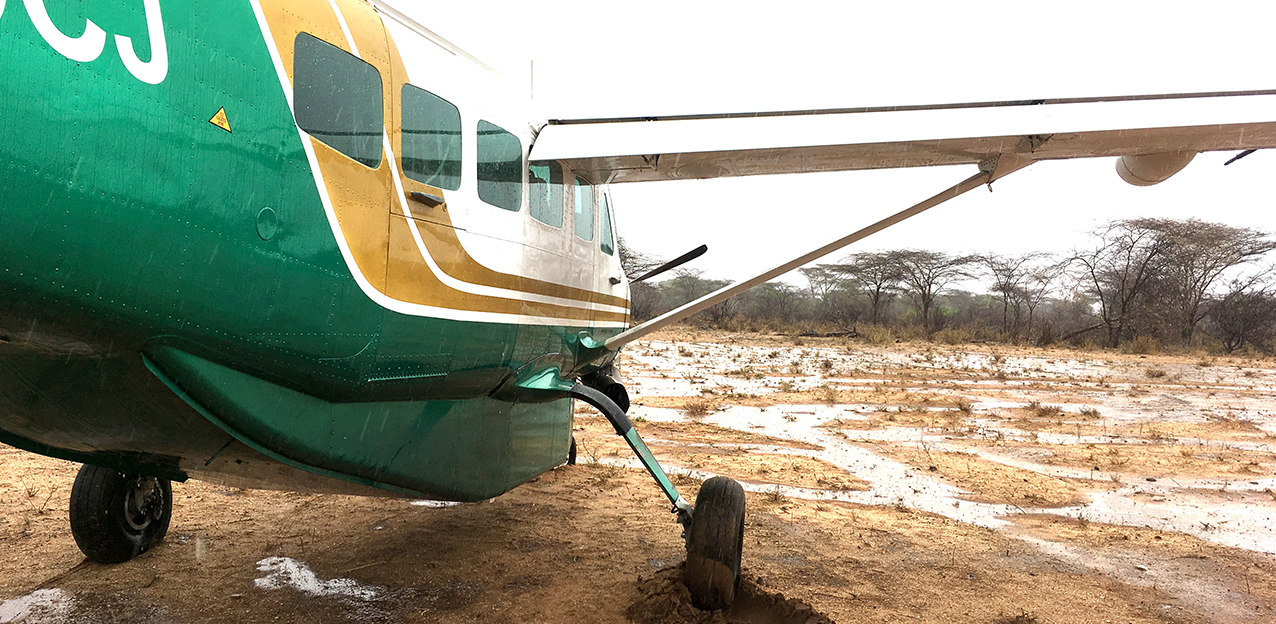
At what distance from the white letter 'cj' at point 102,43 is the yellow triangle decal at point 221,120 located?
0.17m

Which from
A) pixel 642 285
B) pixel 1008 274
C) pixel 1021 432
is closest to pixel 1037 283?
pixel 1008 274

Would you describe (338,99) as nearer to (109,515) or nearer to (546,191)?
(546,191)

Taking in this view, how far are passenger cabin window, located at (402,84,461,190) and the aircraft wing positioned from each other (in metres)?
0.81

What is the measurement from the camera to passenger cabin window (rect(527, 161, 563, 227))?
390 centimetres

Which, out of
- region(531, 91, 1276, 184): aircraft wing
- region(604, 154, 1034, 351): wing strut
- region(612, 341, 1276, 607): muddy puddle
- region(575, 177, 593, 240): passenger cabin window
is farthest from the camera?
region(612, 341, 1276, 607): muddy puddle

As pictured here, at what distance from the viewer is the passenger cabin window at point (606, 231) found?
555 centimetres

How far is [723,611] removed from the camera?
393 centimetres

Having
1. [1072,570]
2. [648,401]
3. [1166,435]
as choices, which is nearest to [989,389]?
[1166,435]

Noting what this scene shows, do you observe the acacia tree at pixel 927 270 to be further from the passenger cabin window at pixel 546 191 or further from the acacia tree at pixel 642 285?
the passenger cabin window at pixel 546 191

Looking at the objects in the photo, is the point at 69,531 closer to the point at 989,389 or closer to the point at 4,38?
the point at 4,38

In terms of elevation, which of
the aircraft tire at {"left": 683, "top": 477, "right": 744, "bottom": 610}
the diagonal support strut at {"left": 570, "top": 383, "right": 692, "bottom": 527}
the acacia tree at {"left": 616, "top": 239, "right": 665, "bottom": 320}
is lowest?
the aircraft tire at {"left": 683, "top": 477, "right": 744, "bottom": 610}

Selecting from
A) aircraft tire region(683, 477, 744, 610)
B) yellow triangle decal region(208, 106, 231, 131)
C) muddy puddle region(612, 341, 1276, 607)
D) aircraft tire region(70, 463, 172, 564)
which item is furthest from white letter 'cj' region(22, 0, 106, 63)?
muddy puddle region(612, 341, 1276, 607)

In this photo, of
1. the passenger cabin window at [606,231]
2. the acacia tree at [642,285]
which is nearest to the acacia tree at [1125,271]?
the acacia tree at [642,285]

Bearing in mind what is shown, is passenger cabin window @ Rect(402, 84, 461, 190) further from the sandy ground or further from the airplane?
the sandy ground
